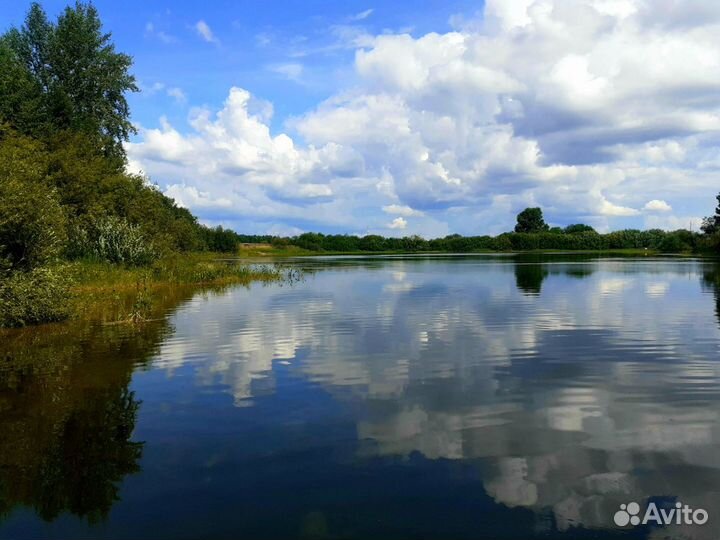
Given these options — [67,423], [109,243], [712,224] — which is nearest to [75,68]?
[109,243]

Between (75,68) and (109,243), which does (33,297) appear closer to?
(109,243)

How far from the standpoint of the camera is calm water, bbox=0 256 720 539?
27.1 feet

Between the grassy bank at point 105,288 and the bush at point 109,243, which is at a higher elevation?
the bush at point 109,243

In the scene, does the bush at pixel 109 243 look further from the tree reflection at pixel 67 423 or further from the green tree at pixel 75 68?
the tree reflection at pixel 67 423

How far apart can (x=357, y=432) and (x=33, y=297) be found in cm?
2085

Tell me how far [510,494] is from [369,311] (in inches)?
936

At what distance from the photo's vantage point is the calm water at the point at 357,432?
27.1 feet

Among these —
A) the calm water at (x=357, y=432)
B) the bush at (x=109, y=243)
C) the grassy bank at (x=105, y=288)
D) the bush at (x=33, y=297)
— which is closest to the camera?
the calm water at (x=357, y=432)

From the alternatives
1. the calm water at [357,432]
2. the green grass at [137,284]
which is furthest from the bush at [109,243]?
the calm water at [357,432]

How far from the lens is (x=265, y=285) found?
176ft

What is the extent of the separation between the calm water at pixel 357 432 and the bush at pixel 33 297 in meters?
1.39

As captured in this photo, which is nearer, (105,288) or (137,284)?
(105,288)

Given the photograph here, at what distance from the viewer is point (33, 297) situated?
83.8ft

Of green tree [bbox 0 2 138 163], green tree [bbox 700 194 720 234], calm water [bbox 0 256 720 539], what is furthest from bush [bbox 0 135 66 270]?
green tree [bbox 700 194 720 234]
